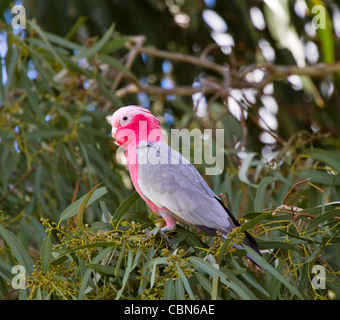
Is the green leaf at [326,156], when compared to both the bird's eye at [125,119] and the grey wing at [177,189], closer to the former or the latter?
the grey wing at [177,189]

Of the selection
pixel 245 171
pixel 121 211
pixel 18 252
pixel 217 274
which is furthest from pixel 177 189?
pixel 245 171

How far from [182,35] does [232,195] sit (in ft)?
6.68

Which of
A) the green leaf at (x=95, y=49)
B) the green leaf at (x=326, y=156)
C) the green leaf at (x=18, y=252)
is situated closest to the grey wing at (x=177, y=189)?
the green leaf at (x=18, y=252)

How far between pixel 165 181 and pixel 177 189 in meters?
0.04

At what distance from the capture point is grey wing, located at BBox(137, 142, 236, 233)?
51.0 inches

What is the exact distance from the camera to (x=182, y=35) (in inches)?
151

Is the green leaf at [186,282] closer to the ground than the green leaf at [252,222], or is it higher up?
closer to the ground

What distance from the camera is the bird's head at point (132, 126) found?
139 centimetres

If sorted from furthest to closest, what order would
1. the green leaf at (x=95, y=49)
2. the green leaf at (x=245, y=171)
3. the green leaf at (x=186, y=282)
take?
1. the green leaf at (x=95, y=49)
2. the green leaf at (x=245, y=171)
3. the green leaf at (x=186, y=282)

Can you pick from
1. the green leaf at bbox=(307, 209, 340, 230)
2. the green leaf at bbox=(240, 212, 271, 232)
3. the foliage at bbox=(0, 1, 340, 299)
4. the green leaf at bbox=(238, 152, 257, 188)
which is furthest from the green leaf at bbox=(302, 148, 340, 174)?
the green leaf at bbox=(240, 212, 271, 232)

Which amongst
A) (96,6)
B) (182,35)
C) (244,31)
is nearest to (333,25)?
(244,31)

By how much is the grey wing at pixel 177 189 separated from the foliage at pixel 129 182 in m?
0.05

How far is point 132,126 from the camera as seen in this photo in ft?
4.58

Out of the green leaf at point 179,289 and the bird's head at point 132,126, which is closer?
the green leaf at point 179,289
